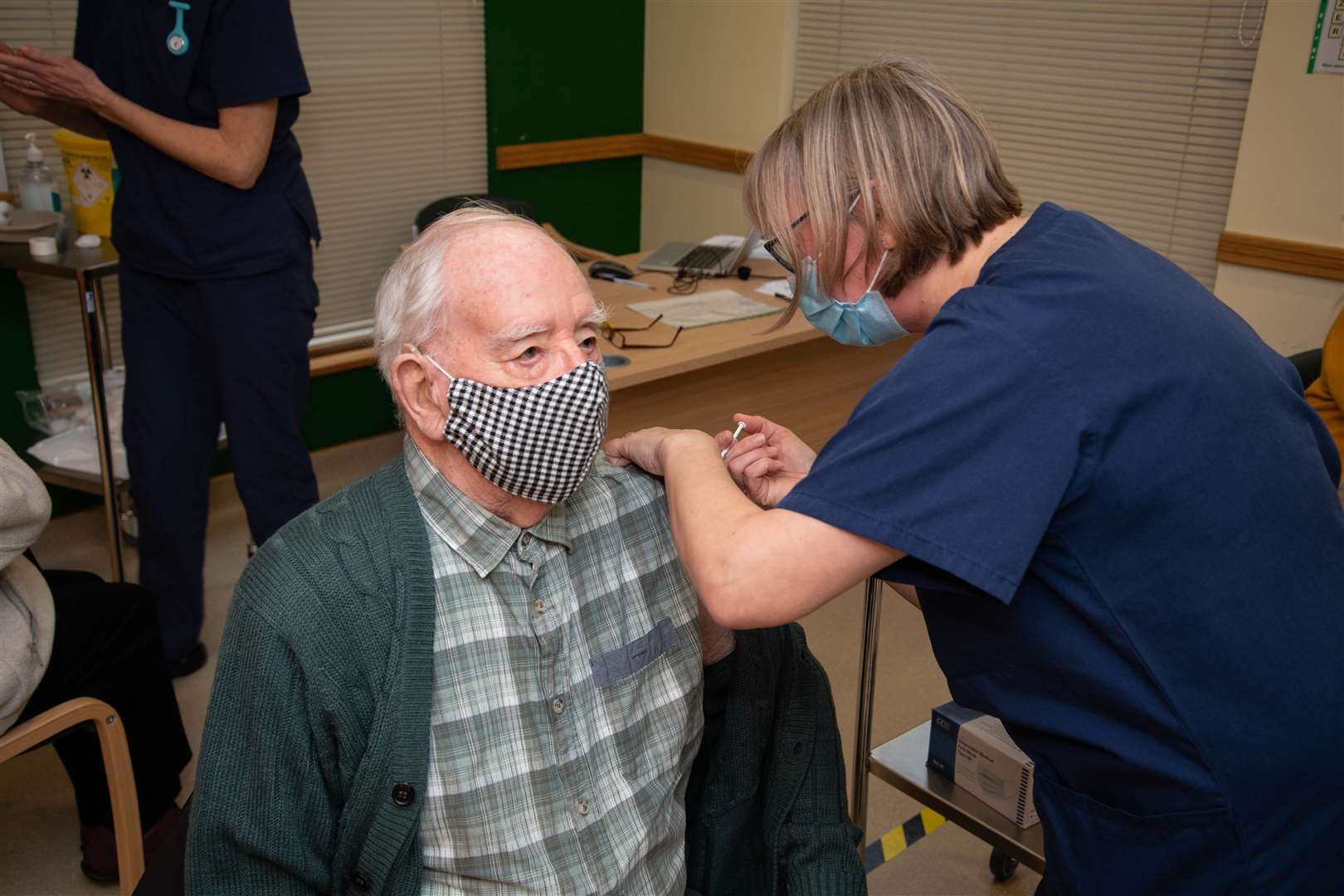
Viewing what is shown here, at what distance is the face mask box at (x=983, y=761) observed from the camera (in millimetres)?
1649

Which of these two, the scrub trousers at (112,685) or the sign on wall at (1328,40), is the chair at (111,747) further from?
the sign on wall at (1328,40)

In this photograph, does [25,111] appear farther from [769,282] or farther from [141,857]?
[769,282]

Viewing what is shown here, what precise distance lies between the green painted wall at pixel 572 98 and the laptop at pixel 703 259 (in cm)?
114

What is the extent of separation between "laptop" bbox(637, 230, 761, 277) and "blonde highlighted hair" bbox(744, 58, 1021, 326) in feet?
7.15

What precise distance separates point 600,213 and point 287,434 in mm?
2486

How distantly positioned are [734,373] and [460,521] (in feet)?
6.24

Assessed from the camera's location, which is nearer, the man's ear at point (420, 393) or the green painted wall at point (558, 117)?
the man's ear at point (420, 393)

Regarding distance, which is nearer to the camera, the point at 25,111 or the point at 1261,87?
the point at 25,111

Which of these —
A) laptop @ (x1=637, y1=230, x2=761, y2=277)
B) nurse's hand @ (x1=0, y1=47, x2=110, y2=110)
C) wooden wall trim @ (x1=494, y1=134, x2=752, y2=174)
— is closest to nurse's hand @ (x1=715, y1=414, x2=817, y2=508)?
nurse's hand @ (x1=0, y1=47, x2=110, y2=110)

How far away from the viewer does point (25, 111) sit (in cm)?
258

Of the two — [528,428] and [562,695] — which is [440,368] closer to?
[528,428]

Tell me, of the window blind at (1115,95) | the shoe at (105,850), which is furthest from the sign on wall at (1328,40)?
the shoe at (105,850)

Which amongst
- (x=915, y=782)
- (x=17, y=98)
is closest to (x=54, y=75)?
(x=17, y=98)

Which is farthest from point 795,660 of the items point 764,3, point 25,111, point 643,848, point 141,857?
point 764,3
